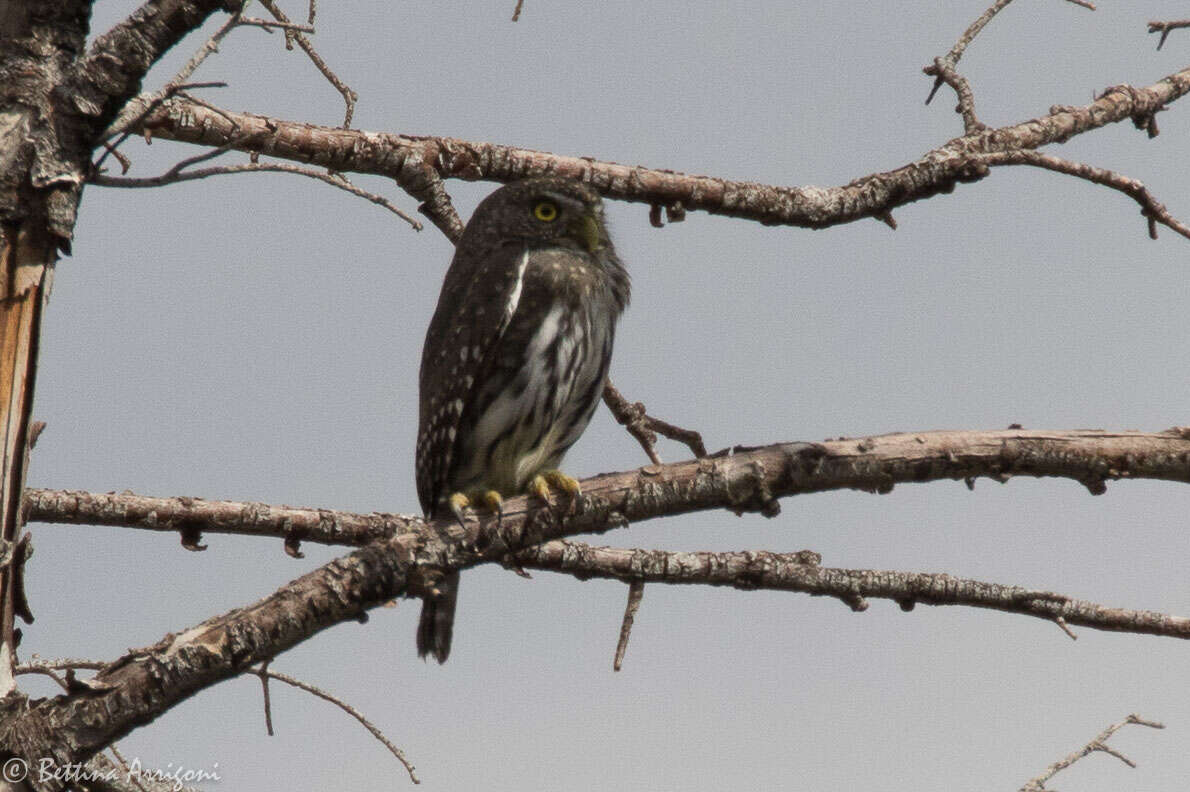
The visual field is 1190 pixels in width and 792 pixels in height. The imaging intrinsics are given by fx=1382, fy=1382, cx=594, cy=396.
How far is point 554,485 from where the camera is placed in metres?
5.05

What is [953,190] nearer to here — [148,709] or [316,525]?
[316,525]

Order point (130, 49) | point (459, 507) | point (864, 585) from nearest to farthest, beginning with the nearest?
1. point (130, 49)
2. point (459, 507)
3. point (864, 585)

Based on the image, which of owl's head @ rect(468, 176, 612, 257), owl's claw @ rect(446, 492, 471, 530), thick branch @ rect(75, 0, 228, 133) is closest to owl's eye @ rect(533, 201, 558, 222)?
owl's head @ rect(468, 176, 612, 257)

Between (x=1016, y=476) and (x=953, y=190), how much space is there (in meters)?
1.60

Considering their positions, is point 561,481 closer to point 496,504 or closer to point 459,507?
point 496,504

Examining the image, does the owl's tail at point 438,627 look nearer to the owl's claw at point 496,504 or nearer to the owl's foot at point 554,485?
the owl's claw at point 496,504

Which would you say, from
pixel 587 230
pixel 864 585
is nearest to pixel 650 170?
pixel 587 230

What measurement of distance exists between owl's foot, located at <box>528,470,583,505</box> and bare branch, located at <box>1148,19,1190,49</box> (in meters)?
3.11

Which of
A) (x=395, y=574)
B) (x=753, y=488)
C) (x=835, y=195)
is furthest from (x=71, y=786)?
(x=835, y=195)

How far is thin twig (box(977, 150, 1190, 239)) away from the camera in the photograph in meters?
4.95

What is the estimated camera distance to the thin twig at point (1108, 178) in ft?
16.2

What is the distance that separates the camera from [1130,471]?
4211 mm

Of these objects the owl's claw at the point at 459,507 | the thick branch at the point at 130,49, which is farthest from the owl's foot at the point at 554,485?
the thick branch at the point at 130,49

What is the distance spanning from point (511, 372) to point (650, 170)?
1.03 meters
